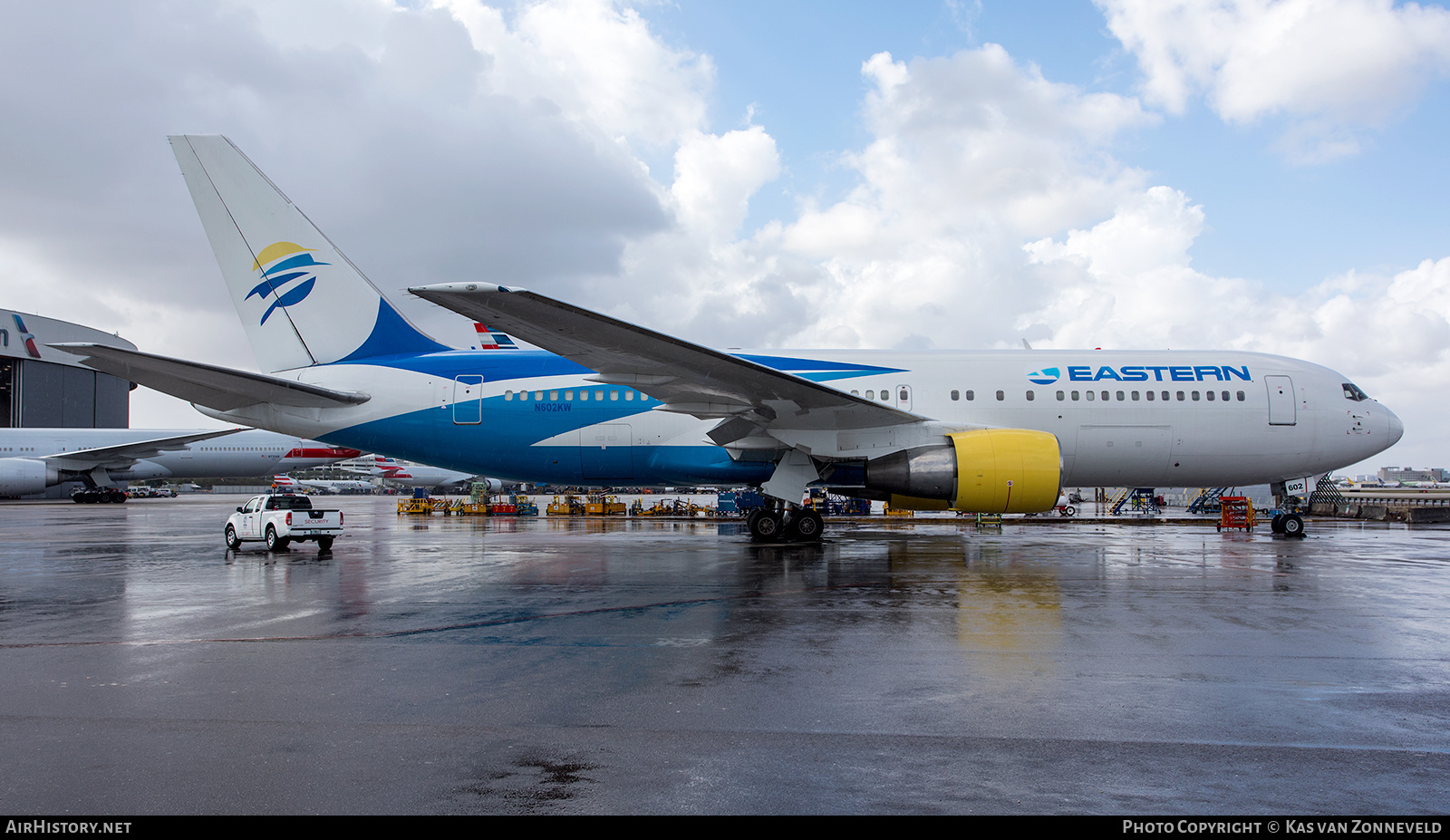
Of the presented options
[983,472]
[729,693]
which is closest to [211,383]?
[729,693]

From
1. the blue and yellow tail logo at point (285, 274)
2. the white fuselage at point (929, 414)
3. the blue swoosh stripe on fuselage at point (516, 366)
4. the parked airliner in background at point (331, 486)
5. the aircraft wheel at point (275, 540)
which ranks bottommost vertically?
the parked airliner in background at point (331, 486)

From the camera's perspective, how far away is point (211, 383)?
45.5 feet

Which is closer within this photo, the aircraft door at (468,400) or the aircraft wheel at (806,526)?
the aircraft wheel at (806,526)

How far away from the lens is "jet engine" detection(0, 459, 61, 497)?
1618 inches

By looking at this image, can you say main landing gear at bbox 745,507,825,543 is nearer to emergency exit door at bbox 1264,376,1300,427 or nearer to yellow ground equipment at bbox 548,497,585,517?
emergency exit door at bbox 1264,376,1300,427

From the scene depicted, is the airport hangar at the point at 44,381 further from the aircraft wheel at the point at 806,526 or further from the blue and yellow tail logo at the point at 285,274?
the aircraft wheel at the point at 806,526

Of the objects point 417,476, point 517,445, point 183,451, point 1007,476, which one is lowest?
point 417,476

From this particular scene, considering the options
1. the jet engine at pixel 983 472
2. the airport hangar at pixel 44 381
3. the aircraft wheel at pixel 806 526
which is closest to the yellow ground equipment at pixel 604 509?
the aircraft wheel at pixel 806 526

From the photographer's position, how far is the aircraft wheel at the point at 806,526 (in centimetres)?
1530

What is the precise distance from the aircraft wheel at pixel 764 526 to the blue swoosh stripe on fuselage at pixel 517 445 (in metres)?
0.73

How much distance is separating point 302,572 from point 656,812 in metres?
10.1

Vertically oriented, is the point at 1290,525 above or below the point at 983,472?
below

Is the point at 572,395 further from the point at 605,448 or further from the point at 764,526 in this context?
the point at 764,526

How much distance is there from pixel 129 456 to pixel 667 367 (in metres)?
45.4
